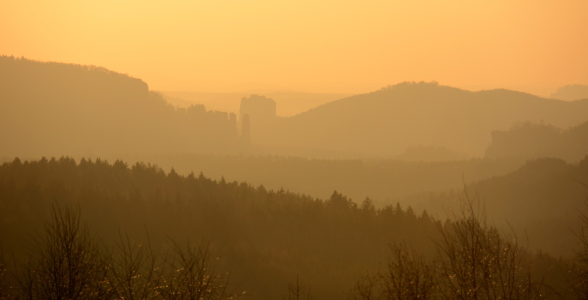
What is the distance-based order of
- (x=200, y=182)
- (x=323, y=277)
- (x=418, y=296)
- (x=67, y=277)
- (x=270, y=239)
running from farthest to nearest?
(x=200, y=182) < (x=270, y=239) < (x=323, y=277) < (x=67, y=277) < (x=418, y=296)

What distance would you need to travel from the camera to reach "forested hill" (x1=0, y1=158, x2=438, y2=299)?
122 m

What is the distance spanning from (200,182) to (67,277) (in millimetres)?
118894

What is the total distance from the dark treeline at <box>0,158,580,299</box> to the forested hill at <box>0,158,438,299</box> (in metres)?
0.18

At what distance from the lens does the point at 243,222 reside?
448 ft

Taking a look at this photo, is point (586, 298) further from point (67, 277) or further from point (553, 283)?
point (553, 283)

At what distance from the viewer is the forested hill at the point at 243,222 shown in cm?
12225

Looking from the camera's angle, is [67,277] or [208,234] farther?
[208,234]

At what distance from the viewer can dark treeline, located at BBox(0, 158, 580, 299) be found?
122 metres

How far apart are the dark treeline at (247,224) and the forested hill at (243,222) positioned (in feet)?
0.58

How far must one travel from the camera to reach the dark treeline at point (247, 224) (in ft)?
399

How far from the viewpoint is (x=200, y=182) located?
150250 millimetres

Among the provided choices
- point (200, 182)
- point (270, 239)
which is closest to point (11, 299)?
point (270, 239)

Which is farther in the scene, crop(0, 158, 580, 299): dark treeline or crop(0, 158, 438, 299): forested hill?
crop(0, 158, 438, 299): forested hill

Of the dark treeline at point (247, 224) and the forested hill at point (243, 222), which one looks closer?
the dark treeline at point (247, 224)
